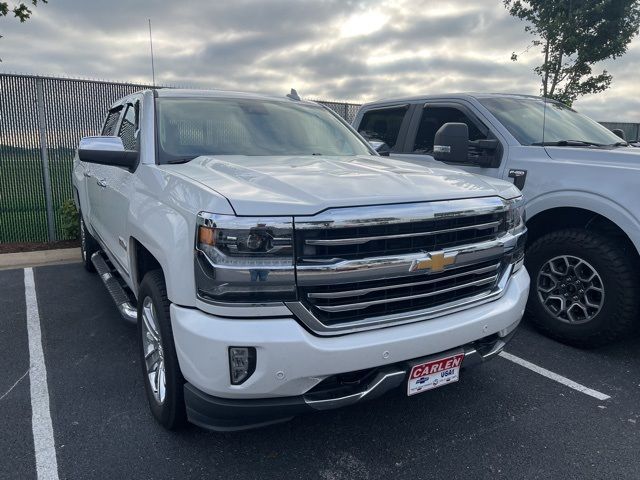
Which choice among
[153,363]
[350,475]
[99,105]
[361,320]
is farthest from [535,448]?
[99,105]

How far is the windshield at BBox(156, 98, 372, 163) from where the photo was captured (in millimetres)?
3350

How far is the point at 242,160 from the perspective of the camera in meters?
3.10

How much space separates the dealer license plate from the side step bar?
1.80 meters

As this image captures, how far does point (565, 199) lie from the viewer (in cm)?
399

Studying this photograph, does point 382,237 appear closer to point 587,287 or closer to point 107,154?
point 107,154

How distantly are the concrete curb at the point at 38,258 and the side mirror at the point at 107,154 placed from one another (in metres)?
4.15

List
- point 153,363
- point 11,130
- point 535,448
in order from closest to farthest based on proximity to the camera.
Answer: point 535,448
point 153,363
point 11,130

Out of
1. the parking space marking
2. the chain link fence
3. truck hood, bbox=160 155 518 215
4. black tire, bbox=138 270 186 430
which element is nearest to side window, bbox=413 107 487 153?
truck hood, bbox=160 155 518 215

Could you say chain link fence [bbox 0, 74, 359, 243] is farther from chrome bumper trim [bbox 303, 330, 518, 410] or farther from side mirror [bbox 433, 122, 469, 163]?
chrome bumper trim [bbox 303, 330, 518, 410]

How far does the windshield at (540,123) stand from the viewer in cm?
457

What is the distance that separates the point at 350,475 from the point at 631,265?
8.90 feet

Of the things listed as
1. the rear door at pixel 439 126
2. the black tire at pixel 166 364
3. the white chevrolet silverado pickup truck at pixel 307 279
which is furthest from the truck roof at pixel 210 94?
the black tire at pixel 166 364

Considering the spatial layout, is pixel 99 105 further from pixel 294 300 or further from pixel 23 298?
pixel 294 300

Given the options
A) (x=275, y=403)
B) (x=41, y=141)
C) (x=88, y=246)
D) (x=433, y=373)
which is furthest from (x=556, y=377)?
(x=41, y=141)
